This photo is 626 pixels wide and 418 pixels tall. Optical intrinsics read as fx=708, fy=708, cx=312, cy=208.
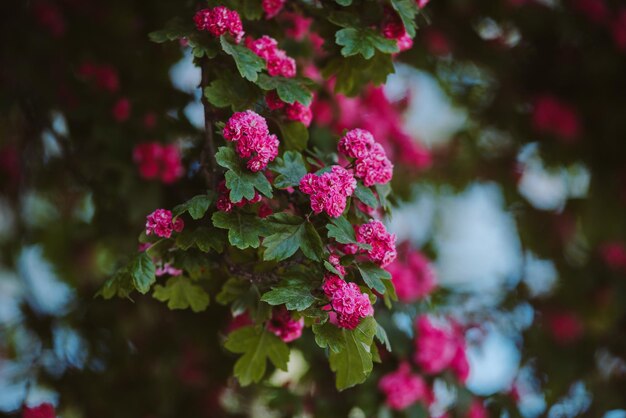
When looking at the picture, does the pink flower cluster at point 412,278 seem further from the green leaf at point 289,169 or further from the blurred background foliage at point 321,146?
the green leaf at point 289,169

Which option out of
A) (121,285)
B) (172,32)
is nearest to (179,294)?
(121,285)

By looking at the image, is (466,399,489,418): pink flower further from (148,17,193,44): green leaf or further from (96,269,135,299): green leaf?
(148,17,193,44): green leaf

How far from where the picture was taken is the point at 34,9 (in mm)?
3027

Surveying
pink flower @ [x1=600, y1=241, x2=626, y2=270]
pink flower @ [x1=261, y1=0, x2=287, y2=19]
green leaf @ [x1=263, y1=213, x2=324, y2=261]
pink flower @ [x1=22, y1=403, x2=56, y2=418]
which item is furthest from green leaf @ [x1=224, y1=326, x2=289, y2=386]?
pink flower @ [x1=600, y1=241, x2=626, y2=270]

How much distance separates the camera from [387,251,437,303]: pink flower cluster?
2.79 m

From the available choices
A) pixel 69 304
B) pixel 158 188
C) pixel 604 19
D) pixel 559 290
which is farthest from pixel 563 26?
pixel 69 304

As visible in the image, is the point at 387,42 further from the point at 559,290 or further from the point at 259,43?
the point at 559,290

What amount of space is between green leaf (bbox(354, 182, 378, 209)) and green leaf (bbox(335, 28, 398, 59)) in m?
0.36

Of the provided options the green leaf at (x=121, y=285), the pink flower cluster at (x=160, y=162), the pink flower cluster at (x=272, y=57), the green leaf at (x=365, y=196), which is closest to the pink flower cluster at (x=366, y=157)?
the green leaf at (x=365, y=196)

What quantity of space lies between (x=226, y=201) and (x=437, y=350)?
1211mm

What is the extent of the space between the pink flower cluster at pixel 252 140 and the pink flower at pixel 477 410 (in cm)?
147

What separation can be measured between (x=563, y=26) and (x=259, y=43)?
2.31 meters

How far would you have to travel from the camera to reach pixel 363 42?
188 centimetres

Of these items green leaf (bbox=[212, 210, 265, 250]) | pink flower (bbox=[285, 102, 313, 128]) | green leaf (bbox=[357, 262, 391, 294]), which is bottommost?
green leaf (bbox=[357, 262, 391, 294])
